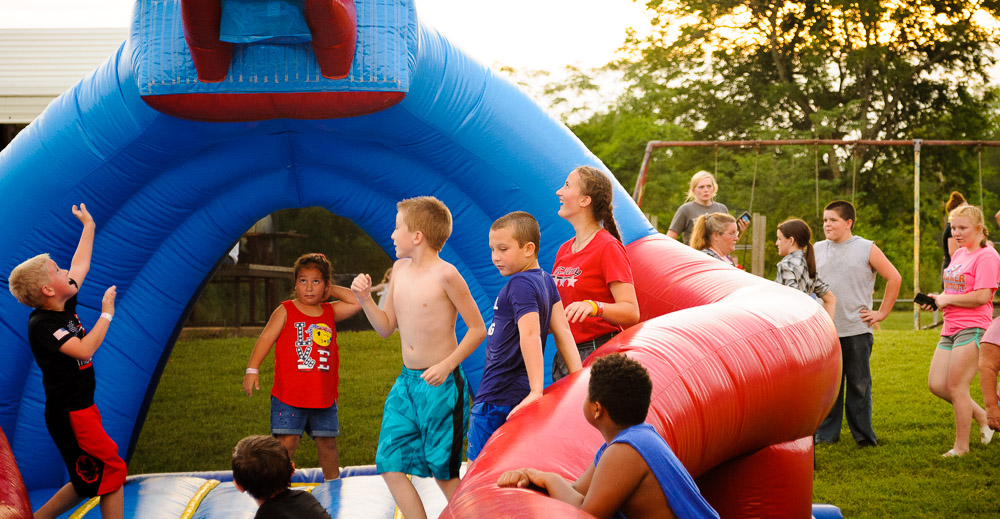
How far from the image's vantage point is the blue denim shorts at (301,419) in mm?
3951

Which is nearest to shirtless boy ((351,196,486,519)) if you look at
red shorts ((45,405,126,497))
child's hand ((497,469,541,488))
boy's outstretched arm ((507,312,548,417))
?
boy's outstretched arm ((507,312,548,417))

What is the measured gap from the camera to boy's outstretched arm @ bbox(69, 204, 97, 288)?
11.1ft

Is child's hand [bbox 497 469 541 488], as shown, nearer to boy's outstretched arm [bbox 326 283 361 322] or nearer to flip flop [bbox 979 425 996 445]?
boy's outstretched arm [bbox 326 283 361 322]

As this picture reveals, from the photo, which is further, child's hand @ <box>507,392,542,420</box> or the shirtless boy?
the shirtless boy

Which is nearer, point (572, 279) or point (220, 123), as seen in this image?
point (572, 279)

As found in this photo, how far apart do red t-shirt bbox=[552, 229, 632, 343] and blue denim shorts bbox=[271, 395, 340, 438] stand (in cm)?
151

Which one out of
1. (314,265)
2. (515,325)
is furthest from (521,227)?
(314,265)

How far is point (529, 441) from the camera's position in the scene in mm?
1960

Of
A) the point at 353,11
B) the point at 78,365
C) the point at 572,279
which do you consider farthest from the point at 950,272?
the point at 78,365

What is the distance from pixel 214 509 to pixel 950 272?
398 cm

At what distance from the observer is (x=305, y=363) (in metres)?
3.97

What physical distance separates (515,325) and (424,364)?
1.58ft

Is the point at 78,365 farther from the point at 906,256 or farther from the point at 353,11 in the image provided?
the point at 906,256

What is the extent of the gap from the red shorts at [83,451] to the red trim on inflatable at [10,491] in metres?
0.32
